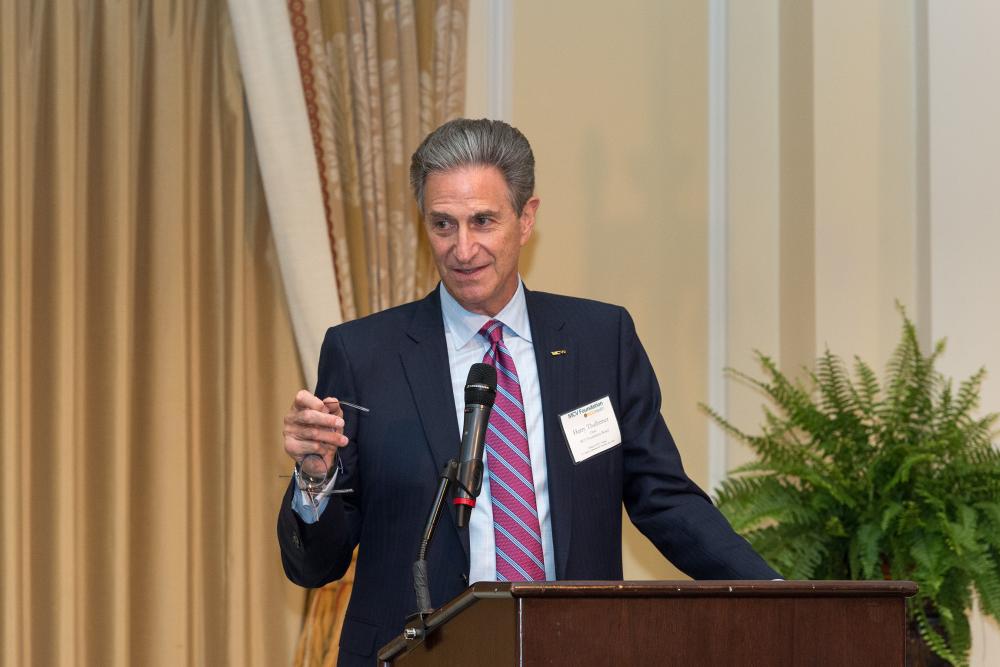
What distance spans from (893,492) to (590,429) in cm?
154

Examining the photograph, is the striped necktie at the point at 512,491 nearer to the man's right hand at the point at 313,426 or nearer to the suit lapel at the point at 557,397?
the suit lapel at the point at 557,397

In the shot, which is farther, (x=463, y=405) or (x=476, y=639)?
(x=463, y=405)

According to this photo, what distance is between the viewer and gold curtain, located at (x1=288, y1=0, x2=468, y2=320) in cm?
392

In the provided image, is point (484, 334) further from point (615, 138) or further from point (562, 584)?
point (615, 138)

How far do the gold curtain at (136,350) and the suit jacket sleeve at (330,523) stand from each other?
1448 mm

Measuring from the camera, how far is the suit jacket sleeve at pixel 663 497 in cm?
221

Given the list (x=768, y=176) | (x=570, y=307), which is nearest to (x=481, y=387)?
(x=570, y=307)

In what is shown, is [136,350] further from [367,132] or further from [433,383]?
[433,383]

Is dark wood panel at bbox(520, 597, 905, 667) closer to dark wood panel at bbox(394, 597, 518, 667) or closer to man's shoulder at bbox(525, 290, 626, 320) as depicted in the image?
dark wood panel at bbox(394, 597, 518, 667)

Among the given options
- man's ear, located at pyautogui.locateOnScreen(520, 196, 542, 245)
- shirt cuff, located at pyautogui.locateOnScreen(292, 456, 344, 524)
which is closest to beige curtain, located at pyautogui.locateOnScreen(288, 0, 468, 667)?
man's ear, located at pyautogui.locateOnScreen(520, 196, 542, 245)

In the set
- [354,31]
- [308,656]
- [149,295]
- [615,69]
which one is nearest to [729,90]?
[615,69]

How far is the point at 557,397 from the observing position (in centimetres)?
233

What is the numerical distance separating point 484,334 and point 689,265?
2.14m

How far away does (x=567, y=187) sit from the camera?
4262 millimetres
